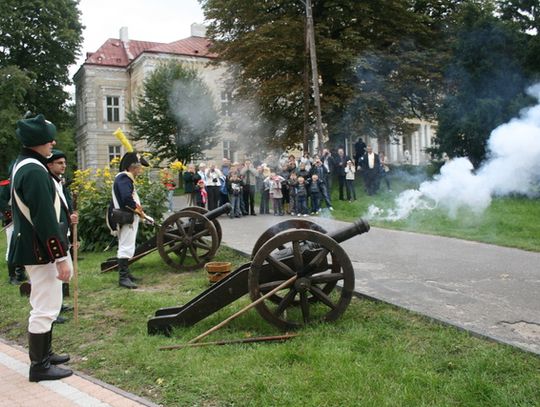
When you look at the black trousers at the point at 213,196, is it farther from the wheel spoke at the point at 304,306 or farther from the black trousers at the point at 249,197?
the wheel spoke at the point at 304,306

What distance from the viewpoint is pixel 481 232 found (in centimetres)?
1009

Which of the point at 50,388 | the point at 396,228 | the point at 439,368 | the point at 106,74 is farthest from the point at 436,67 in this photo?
the point at 106,74

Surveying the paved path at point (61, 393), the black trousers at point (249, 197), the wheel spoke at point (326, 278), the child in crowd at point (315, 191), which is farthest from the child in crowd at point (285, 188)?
the paved path at point (61, 393)

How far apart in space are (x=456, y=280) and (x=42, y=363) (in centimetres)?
466

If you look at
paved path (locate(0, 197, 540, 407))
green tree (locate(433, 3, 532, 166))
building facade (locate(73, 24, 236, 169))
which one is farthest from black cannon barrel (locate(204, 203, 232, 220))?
building facade (locate(73, 24, 236, 169))

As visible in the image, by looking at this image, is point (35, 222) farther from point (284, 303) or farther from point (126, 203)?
point (126, 203)

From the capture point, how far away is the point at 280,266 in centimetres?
485

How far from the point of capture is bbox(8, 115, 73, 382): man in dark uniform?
404cm

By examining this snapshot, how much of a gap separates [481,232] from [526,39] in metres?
4.84

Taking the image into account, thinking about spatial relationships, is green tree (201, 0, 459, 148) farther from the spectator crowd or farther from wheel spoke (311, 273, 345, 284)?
wheel spoke (311, 273, 345, 284)

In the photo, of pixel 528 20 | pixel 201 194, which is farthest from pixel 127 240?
pixel 528 20

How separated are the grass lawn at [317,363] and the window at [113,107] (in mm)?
38637

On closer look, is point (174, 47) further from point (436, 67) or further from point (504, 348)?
point (504, 348)

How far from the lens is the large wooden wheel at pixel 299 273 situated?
15.8 ft
